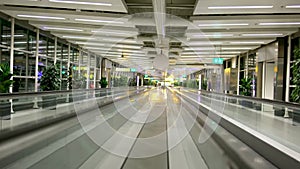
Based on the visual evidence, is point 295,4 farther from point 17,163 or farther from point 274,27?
point 17,163

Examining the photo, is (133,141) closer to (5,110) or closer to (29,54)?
(5,110)

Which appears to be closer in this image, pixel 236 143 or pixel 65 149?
pixel 236 143

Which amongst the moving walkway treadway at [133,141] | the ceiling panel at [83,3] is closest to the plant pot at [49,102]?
the moving walkway treadway at [133,141]

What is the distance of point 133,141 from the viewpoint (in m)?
5.92

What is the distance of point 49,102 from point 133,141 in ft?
7.60

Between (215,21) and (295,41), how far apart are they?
4.55m

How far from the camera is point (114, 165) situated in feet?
13.9

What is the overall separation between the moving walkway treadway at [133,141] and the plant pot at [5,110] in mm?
58

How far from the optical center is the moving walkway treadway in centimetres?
221

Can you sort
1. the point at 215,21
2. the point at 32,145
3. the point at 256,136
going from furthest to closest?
the point at 215,21, the point at 32,145, the point at 256,136

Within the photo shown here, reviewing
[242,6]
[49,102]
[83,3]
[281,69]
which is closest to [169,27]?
[242,6]

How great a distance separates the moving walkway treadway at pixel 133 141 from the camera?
2.21 meters

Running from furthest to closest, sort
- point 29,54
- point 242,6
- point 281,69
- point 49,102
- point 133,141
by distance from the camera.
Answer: point 281,69, point 29,54, point 242,6, point 133,141, point 49,102

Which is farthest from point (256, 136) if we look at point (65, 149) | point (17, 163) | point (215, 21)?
point (215, 21)
